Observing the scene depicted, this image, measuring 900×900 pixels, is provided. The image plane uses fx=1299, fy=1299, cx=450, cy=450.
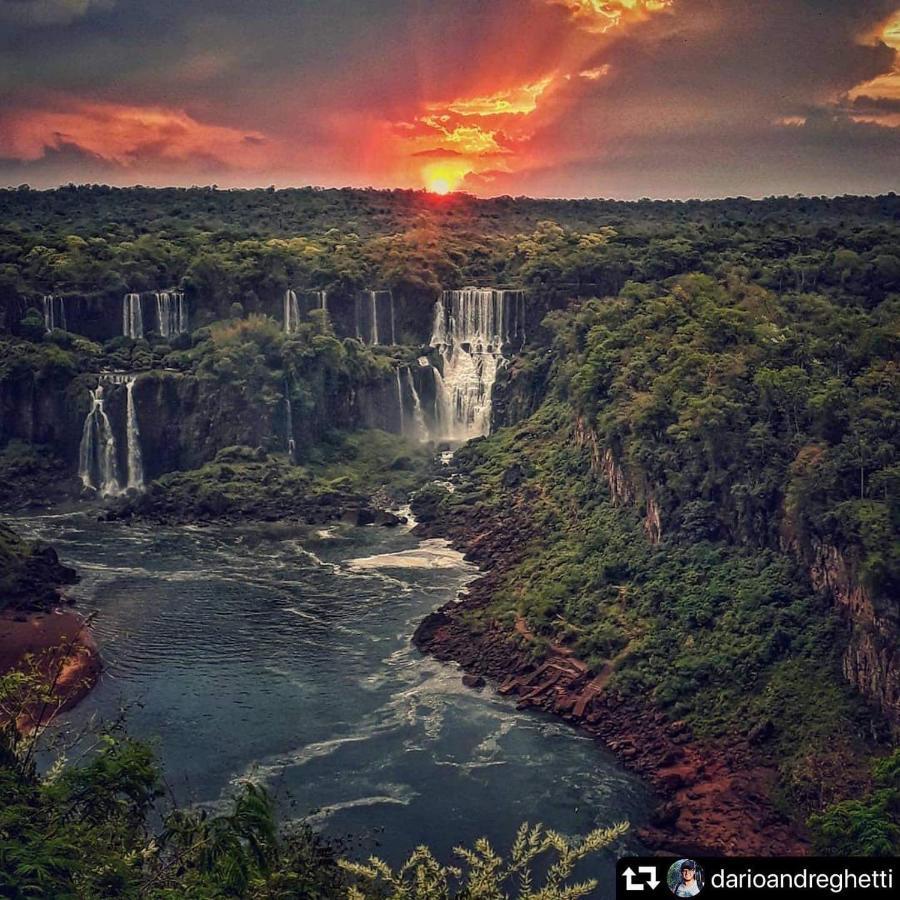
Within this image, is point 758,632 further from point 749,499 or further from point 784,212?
point 784,212

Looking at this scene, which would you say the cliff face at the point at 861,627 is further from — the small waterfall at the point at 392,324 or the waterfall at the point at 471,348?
the small waterfall at the point at 392,324

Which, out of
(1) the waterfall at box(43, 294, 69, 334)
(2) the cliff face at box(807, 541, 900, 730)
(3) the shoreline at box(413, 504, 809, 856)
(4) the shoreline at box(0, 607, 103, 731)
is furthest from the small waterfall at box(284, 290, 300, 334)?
(2) the cliff face at box(807, 541, 900, 730)

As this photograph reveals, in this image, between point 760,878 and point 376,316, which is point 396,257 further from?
point 760,878

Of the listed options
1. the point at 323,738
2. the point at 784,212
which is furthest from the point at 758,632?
the point at 784,212

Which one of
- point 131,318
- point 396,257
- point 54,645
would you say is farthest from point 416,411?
point 54,645

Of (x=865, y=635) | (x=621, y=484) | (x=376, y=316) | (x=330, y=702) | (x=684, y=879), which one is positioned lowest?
(x=330, y=702)

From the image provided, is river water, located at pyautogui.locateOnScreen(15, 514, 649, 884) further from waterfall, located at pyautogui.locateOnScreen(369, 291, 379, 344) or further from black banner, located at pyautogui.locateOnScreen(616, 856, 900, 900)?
waterfall, located at pyautogui.locateOnScreen(369, 291, 379, 344)
